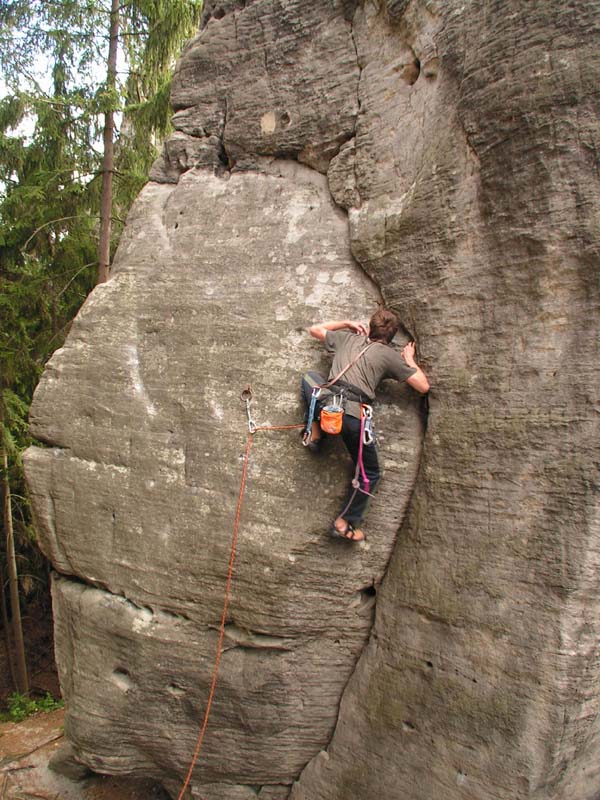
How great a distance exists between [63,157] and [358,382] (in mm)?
7385

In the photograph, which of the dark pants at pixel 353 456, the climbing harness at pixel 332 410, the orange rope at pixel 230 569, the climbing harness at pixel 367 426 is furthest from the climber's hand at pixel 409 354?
the orange rope at pixel 230 569

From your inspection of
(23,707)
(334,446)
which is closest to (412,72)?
(334,446)

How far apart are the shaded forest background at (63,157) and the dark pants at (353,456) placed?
608 cm

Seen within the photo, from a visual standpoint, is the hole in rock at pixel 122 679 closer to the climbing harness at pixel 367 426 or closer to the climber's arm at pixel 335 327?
the climbing harness at pixel 367 426

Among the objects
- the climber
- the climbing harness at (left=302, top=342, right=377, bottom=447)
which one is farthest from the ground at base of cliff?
the climbing harness at (left=302, top=342, right=377, bottom=447)

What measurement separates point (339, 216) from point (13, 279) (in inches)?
276

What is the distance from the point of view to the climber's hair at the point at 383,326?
4.10m

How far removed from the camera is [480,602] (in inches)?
155

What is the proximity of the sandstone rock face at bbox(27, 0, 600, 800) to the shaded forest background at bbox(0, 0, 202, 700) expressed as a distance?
173 inches

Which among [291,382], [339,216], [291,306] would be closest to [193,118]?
[339,216]

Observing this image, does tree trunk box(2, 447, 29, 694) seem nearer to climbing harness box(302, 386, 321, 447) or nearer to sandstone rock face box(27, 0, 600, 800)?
sandstone rock face box(27, 0, 600, 800)

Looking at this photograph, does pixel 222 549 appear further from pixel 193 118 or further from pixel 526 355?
pixel 193 118

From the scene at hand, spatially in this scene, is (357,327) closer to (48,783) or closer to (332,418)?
(332,418)

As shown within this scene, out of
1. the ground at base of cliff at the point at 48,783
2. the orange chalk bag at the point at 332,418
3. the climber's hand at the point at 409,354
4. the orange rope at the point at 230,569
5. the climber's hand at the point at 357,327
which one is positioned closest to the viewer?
the orange chalk bag at the point at 332,418
